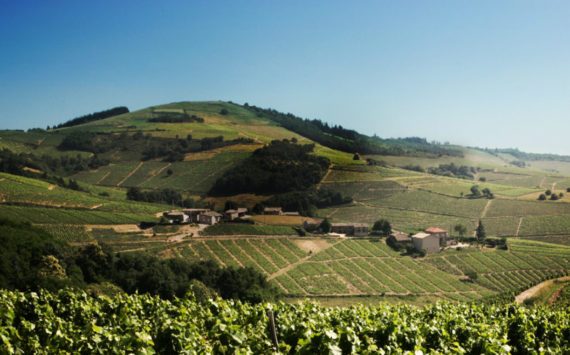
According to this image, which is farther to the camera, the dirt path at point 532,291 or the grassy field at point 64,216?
the grassy field at point 64,216

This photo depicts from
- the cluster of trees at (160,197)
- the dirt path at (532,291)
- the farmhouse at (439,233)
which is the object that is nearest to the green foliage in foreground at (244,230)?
the cluster of trees at (160,197)

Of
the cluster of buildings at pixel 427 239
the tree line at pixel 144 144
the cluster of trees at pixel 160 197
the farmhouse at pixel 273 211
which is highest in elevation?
the tree line at pixel 144 144

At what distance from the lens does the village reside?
5344 cm

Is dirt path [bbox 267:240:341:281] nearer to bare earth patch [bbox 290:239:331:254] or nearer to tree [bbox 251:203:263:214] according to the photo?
bare earth patch [bbox 290:239:331:254]

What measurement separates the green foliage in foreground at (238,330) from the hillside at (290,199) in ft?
97.5

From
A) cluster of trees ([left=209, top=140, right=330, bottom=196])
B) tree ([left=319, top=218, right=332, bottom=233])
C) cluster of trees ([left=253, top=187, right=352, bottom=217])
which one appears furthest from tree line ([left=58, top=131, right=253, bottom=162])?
tree ([left=319, top=218, right=332, bottom=233])

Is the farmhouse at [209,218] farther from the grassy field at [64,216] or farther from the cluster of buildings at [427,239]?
the cluster of buildings at [427,239]

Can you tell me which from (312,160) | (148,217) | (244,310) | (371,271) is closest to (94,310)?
(244,310)

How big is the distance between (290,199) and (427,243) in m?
25.9

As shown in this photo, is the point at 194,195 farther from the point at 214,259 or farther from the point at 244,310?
the point at 244,310

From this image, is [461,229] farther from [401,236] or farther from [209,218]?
[209,218]

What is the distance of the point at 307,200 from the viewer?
72.0 meters

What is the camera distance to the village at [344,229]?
53.4 metres

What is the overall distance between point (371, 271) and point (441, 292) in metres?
7.37
